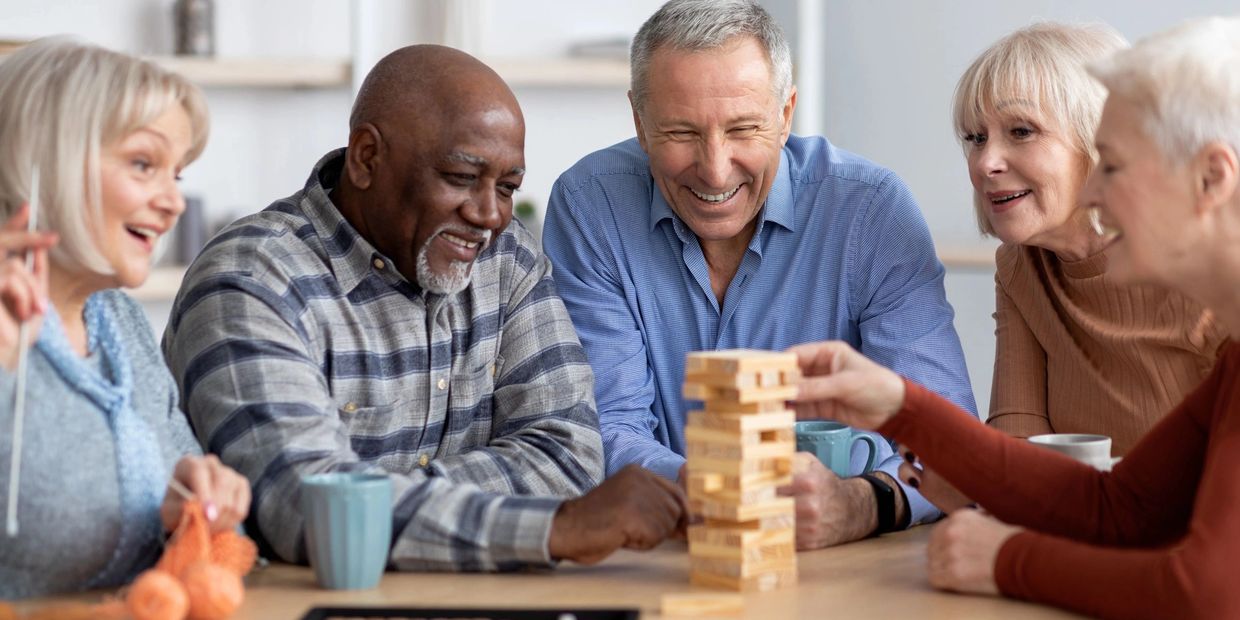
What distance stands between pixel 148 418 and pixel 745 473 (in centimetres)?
69

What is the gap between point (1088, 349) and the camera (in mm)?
2357

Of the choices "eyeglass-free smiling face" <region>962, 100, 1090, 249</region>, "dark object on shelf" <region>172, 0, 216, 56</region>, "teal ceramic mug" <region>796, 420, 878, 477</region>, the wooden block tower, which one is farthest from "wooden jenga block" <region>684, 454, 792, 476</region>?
"dark object on shelf" <region>172, 0, 216, 56</region>

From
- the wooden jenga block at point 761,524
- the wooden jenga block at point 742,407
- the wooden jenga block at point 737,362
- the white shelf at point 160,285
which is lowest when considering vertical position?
the white shelf at point 160,285

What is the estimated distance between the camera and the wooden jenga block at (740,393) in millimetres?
1522

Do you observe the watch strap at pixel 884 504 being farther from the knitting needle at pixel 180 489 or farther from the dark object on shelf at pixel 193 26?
the dark object on shelf at pixel 193 26

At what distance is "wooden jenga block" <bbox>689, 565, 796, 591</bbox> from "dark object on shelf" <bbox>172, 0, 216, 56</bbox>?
3.18 metres

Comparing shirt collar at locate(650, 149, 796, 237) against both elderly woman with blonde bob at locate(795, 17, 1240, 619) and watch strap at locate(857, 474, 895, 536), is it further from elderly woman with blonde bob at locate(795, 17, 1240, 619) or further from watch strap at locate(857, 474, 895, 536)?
elderly woman with blonde bob at locate(795, 17, 1240, 619)

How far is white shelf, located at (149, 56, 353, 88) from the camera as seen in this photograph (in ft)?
13.7

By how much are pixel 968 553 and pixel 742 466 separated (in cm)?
27

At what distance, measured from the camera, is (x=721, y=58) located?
232 centimetres

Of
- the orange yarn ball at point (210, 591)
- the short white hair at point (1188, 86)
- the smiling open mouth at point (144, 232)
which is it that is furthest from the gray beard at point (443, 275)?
the short white hair at point (1188, 86)

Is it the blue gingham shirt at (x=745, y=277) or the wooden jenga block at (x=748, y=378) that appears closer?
the wooden jenga block at (x=748, y=378)

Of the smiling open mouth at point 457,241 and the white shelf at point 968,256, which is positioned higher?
the smiling open mouth at point 457,241

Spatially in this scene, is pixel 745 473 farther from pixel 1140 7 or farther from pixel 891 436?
pixel 1140 7
